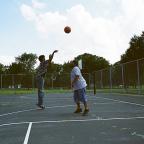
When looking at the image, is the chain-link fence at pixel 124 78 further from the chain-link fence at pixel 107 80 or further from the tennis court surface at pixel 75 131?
the tennis court surface at pixel 75 131

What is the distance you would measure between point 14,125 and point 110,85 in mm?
23055

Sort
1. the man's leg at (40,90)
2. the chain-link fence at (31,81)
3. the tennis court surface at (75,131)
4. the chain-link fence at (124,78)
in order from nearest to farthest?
the tennis court surface at (75,131)
the man's leg at (40,90)
the chain-link fence at (124,78)
the chain-link fence at (31,81)

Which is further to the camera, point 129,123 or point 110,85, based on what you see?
point 110,85

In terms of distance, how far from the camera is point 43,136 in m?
7.84

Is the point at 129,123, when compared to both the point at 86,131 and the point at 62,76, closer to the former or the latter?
the point at 86,131

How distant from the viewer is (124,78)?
2794 cm

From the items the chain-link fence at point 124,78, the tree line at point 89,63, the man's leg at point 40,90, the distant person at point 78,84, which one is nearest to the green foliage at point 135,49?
the tree line at point 89,63

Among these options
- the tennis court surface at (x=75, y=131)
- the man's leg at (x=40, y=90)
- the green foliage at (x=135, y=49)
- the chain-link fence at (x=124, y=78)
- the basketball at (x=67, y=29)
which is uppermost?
the green foliage at (x=135, y=49)

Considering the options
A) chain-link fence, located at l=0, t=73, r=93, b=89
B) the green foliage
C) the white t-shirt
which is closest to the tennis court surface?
the white t-shirt

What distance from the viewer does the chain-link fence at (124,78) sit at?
2466 centimetres

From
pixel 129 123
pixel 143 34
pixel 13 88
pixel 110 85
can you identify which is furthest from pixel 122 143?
pixel 143 34

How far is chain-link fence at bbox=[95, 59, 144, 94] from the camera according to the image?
24663mm

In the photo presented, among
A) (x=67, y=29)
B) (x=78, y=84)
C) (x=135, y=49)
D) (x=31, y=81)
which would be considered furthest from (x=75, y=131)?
(x=135, y=49)

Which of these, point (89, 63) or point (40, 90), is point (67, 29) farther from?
point (89, 63)
